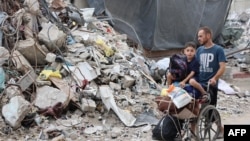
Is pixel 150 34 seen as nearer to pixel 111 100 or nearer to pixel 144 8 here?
pixel 144 8

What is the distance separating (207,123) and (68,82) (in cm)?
278

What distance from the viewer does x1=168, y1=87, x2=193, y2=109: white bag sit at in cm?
581

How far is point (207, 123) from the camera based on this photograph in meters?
6.42

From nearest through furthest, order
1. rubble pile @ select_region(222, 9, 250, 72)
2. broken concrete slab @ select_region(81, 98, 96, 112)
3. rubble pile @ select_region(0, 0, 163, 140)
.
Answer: rubble pile @ select_region(0, 0, 163, 140), broken concrete slab @ select_region(81, 98, 96, 112), rubble pile @ select_region(222, 9, 250, 72)

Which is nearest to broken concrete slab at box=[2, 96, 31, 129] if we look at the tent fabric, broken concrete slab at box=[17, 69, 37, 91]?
broken concrete slab at box=[17, 69, 37, 91]

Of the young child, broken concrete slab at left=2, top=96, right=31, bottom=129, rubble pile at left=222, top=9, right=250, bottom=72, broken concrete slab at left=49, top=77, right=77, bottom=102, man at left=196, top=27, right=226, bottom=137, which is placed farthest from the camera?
rubble pile at left=222, top=9, right=250, bottom=72

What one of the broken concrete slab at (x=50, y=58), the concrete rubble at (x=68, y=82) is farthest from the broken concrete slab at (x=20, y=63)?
the broken concrete slab at (x=50, y=58)

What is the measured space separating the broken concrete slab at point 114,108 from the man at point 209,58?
62.8 inches

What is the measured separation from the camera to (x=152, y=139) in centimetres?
675

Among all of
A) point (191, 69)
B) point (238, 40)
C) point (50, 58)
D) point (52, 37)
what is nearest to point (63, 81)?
point (50, 58)

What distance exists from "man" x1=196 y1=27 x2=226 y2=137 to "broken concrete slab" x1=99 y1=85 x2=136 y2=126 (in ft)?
5.23

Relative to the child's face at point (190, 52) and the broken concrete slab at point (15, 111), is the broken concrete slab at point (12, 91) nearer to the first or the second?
the broken concrete slab at point (15, 111)

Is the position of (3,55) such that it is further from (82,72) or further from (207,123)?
(207,123)

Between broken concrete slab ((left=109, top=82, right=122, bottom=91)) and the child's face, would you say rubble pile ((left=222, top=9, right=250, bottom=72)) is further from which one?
the child's face
